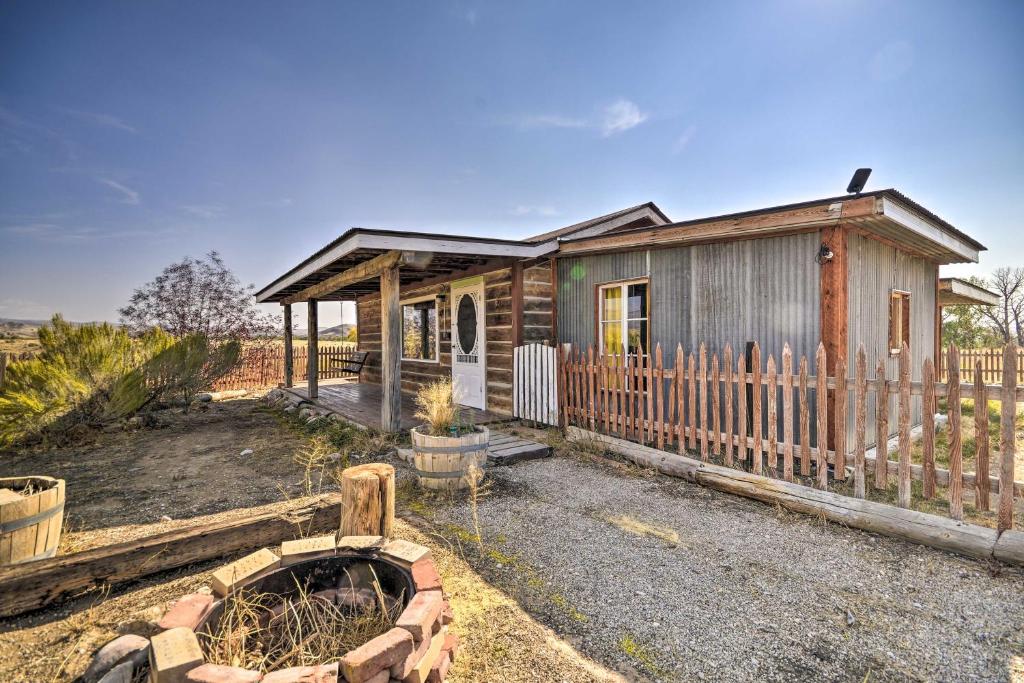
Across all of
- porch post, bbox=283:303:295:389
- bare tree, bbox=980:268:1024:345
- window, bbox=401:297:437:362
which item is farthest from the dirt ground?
bare tree, bbox=980:268:1024:345

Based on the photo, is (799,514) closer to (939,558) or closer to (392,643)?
(939,558)

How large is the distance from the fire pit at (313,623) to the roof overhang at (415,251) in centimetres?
421

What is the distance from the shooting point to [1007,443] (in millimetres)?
3164

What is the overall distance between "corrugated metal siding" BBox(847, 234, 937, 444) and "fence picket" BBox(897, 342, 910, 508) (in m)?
1.77

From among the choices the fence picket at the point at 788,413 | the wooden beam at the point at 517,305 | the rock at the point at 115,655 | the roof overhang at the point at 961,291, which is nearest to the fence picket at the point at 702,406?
the fence picket at the point at 788,413

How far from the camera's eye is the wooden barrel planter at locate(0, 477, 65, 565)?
2.74 metres

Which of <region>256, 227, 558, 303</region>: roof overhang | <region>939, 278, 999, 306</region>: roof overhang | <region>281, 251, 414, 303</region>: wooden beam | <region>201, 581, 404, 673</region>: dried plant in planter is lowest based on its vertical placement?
<region>201, 581, 404, 673</region>: dried plant in planter

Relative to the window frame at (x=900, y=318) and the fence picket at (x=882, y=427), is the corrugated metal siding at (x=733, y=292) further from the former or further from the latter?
the window frame at (x=900, y=318)

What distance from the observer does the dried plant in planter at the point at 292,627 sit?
68.0 inches

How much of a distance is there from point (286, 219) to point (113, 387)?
11.2 m

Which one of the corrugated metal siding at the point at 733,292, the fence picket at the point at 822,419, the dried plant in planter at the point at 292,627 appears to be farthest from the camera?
the corrugated metal siding at the point at 733,292

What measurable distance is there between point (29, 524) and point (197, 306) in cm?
1588

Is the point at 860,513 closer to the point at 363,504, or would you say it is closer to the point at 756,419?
the point at 756,419

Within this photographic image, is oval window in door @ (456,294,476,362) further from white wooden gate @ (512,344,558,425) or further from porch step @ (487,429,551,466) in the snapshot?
porch step @ (487,429,551,466)
